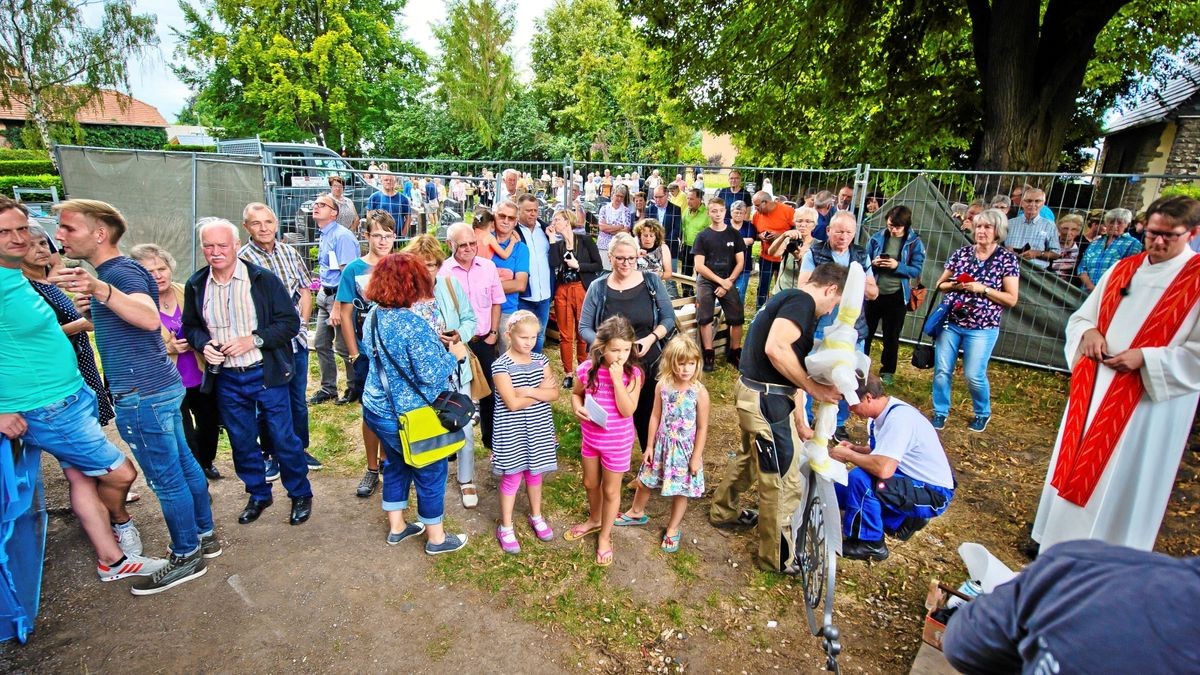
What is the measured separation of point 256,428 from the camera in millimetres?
3572

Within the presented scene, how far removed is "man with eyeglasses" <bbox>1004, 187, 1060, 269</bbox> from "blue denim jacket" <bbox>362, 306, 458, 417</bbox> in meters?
6.54

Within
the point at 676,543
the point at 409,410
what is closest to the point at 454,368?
the point at 409,410

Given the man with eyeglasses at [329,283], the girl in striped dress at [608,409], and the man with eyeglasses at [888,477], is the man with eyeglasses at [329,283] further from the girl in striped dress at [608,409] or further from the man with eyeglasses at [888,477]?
the man with eyeglasses at [888,477]

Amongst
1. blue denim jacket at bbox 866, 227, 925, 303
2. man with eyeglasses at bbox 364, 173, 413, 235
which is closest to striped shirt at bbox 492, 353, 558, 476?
blue denim jacket at bbox 866, 227, 925, 303

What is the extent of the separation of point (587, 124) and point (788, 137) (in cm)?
2069

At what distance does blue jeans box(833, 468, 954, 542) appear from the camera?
9.80 ft

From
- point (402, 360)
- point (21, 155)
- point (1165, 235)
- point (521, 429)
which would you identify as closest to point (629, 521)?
point (521, 429)

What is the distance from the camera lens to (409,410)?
313 centimetres

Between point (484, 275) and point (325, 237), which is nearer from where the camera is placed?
point (484, 275)

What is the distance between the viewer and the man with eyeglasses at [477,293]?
4.19m

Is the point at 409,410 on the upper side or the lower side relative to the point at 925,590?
upper

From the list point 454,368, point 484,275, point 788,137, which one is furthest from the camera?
point 788,137

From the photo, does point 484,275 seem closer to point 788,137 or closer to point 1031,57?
point 1031,57

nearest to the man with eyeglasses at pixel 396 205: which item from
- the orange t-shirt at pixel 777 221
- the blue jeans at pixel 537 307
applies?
the blue jeans at pixel 537 307
